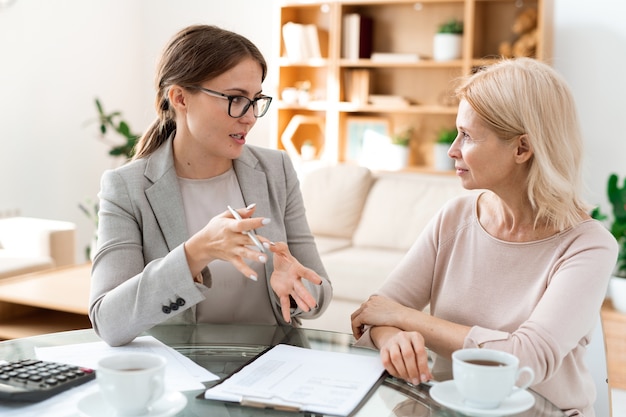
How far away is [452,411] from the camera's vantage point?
1.11m

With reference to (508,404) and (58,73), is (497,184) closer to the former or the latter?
(508,404)

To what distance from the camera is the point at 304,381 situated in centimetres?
119

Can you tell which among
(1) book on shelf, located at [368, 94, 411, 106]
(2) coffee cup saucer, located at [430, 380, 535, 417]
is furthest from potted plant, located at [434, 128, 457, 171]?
(2) coffee cup saucer, located at [430, 380, 535, 417]

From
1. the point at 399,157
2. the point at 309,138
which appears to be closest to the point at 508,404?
the point at 399,157

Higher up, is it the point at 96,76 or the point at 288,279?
the point at 96,76

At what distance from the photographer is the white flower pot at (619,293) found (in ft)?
11.2

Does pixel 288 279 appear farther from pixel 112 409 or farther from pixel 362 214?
pixel 362 214

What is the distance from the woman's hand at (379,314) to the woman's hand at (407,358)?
119 mm

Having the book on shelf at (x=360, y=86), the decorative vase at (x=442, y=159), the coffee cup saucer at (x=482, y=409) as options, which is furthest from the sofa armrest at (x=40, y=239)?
the coffee cup saucer at (x=482, y=409)

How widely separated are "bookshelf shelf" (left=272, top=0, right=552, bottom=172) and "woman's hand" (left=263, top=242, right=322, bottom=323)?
322cm

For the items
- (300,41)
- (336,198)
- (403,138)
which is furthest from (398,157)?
(300,41)

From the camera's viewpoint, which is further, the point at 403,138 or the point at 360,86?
the point at 360,86

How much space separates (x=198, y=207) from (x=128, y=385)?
0.84 m

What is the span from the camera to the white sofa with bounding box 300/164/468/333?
353 cm
